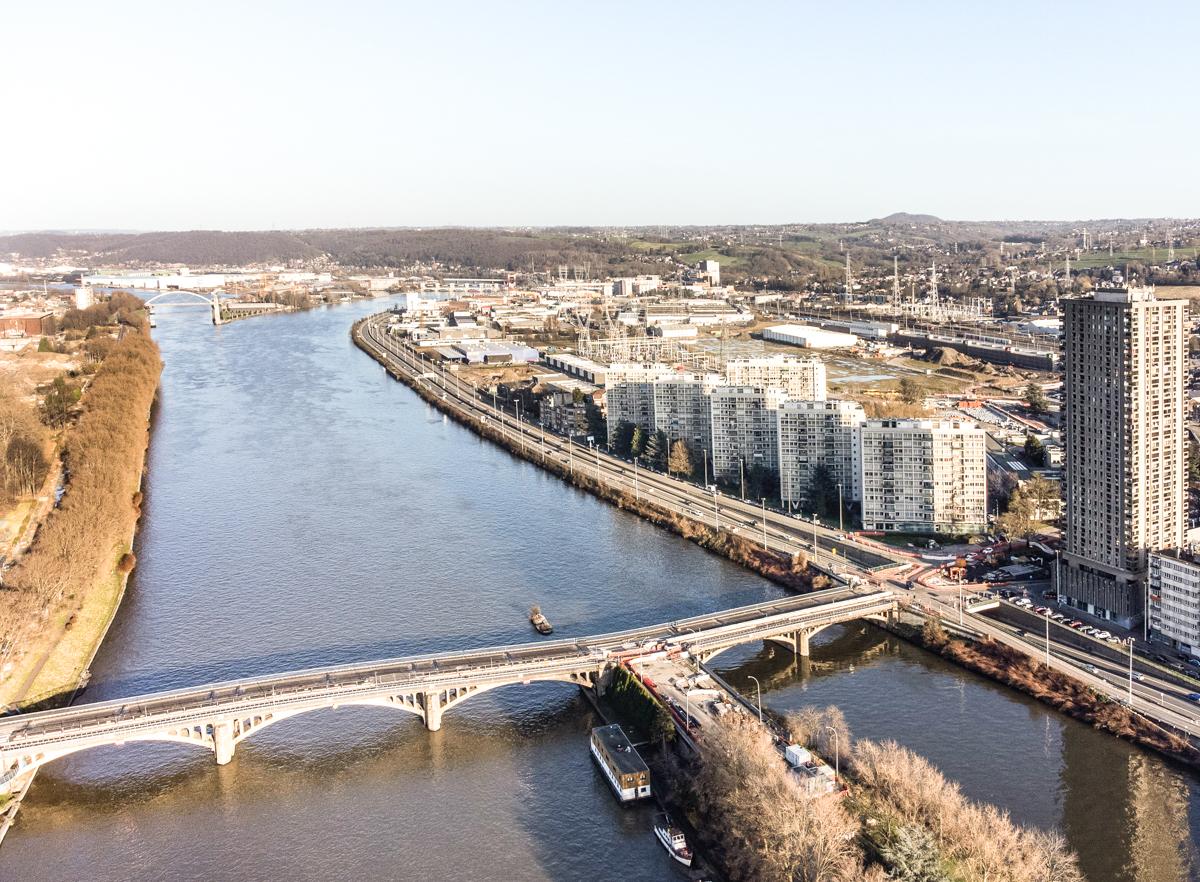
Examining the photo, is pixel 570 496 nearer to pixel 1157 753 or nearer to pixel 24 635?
pixel 24 635

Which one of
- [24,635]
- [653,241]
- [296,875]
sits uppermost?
[653,241]

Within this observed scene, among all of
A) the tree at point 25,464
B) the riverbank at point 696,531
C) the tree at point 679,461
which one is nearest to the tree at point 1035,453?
the tree at point 679,461

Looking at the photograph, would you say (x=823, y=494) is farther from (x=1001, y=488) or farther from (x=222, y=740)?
(x=222, y=740)

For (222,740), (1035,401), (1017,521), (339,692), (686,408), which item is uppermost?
(686,408)

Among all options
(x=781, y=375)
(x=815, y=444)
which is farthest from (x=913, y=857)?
(x=781, y=375)

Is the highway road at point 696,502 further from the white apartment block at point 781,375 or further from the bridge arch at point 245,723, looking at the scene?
the bridge arch at point 245,723

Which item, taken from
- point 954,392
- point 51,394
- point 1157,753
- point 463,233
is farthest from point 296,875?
point 463,233
